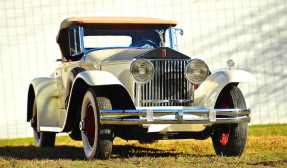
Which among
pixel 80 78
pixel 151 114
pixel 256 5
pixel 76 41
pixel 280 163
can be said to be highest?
pixel 256 5

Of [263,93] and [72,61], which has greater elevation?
[72,61]

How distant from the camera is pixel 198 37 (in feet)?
36.7

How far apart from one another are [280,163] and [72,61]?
335 centimetres

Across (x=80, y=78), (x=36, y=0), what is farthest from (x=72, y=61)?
(x=36, y=0)

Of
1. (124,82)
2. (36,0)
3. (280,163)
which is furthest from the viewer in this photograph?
(36,0)

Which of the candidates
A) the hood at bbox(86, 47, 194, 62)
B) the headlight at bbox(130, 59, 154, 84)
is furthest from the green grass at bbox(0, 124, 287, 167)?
the hood at bbox(86, 47, 194, 62)

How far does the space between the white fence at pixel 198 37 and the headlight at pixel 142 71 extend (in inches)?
215

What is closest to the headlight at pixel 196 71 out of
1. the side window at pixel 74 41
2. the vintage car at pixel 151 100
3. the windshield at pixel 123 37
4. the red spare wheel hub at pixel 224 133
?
the vintage car at pixel 151 100

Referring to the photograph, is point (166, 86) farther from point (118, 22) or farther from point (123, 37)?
point (123, 37)

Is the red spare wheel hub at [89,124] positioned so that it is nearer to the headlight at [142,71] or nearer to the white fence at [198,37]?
the headlight at [142,71]

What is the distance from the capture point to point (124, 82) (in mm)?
5750

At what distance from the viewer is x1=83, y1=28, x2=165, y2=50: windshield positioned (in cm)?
686

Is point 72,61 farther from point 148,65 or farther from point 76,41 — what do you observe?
point 148,65

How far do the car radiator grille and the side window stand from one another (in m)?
1.58
